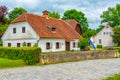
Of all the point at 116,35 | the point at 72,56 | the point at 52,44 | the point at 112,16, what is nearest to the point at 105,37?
the point at 116,35

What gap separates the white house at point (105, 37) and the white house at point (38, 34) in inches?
761

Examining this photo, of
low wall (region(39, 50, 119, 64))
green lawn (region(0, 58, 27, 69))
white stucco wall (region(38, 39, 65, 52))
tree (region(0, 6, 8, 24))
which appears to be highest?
tree (region(0, 6, 8, 24))

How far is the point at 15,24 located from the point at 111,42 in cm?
2998

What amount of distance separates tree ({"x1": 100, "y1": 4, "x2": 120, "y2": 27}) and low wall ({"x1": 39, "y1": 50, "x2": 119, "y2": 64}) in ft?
165

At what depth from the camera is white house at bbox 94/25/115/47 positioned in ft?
212

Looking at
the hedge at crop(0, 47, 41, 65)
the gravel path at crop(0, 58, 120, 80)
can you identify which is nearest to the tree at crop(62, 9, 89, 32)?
the hedge at crop(0, 47, 41, 65)

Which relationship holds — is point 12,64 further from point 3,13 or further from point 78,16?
point 78,16

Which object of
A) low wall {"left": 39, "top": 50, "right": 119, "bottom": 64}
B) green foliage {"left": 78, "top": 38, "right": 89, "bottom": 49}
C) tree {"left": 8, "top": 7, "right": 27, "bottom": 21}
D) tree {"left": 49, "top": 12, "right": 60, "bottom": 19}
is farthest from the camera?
tree {"left": 49, "top": 12, "right": 60, "bottom": 19}

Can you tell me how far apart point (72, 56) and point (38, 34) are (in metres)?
12.2

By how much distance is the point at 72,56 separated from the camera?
2784cm

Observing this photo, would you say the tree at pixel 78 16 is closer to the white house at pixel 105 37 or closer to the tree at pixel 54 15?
the tree at pixel 54 15

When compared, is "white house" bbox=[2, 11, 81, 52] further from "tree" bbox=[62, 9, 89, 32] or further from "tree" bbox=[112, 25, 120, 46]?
"tree" bbox=[62, 9, 89, 32]

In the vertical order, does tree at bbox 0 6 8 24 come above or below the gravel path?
above

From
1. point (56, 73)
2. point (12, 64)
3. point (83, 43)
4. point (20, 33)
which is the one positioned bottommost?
point (56, 73)
